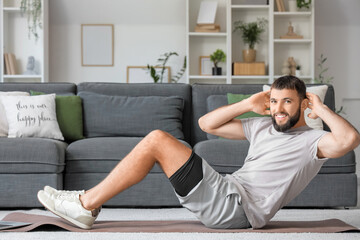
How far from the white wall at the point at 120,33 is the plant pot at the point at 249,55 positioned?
73cm

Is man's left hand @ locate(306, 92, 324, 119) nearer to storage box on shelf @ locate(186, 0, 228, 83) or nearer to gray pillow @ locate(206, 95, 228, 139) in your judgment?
gray pillow @ locate(206, 95, 228, 139)

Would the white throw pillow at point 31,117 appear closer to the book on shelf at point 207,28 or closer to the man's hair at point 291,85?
the man's hair at point 291,85

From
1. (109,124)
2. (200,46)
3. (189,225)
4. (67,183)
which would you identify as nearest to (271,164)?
(189,225)

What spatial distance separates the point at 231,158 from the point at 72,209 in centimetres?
134

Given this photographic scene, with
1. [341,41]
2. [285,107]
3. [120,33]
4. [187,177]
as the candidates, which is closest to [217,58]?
[120,33]

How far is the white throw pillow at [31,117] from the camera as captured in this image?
387 cm

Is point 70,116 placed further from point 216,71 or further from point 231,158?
point 216,71

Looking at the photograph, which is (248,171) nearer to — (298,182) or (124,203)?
(298,182)

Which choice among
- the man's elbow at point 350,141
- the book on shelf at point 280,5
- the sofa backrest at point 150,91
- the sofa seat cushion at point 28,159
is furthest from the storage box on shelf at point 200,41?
the man's elbow at point 350,141

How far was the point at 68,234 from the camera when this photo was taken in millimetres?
2391

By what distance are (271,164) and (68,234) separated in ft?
3.01

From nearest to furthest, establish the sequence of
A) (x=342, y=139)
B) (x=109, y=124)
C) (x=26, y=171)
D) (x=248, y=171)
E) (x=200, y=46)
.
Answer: (x=342, y=139) → (x=248, y=171) → (x=26, y=171) → (x=109, y=124) → (x=200, y=46)

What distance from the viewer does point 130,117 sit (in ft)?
13.4


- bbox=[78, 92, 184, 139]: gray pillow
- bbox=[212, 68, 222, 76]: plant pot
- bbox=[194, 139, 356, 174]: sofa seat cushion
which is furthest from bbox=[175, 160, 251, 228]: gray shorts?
bbox=[212, 68, 222, 76]: plant pot
